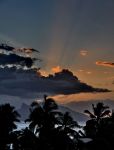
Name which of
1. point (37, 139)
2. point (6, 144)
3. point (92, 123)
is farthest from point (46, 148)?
point (92, 123)

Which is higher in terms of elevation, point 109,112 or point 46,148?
point 109,112

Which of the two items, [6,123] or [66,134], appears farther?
[66,134]

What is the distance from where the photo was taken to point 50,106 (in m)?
71.9

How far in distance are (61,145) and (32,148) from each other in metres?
5.15

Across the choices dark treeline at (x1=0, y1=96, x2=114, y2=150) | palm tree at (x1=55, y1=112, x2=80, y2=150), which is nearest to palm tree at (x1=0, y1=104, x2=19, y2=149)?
dark treeline at (x1=0, y1=96, x2=114, y2=150)

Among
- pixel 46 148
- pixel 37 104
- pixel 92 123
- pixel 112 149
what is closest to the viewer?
pixel 112 149

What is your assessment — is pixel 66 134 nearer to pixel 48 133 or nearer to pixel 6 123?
pixel 48 133

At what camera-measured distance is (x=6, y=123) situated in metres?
67.6

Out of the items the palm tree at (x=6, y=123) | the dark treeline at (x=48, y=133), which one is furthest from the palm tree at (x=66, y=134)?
the palm tree at (x=6, y=123)

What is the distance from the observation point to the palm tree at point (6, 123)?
64.9 m

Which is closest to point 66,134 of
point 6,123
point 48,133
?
point 48,133

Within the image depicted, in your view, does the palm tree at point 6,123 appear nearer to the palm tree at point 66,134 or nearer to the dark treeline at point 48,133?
the dark treeline at point 48,133

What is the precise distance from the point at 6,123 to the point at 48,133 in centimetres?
676

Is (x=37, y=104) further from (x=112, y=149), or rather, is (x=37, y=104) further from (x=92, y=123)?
(x=112, y=149)
